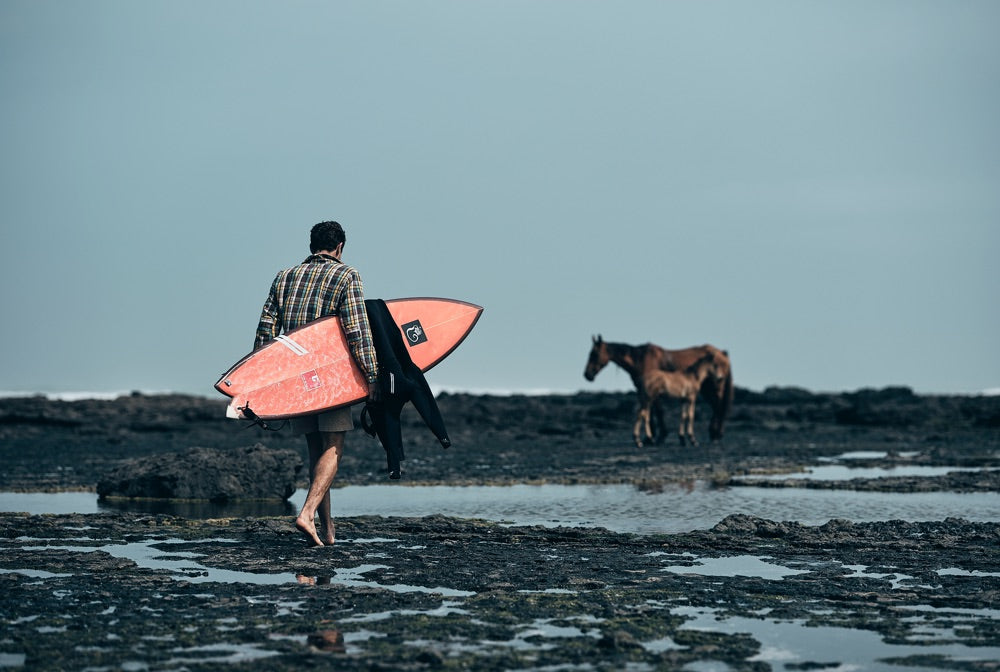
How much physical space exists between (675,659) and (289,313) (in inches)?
179

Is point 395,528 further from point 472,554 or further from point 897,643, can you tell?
point 897,643

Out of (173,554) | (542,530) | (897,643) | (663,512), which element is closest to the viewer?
(897,643)

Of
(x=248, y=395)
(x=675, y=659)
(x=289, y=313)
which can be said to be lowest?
(x=675, y=659)

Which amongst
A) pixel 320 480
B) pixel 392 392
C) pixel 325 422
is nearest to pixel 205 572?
pixel 320 480

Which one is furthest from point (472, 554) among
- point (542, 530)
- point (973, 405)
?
point (973, 405)

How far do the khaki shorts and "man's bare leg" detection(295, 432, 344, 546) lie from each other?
0.08m

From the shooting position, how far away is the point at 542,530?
9453 millimetres

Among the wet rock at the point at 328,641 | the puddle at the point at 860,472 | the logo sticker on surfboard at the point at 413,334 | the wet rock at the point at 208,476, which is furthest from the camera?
the puddle at the point at 860,472

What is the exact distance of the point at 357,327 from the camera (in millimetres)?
8453

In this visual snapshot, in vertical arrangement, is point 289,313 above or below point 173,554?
above

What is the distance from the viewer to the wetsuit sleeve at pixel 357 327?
8.45 meters

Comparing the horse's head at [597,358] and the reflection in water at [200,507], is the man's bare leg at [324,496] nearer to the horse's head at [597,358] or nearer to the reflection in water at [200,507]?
the reflection in water at [200,507]

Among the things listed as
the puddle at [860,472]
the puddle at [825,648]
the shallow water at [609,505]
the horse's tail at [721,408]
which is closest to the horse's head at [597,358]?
the horse's tail at [721,408]

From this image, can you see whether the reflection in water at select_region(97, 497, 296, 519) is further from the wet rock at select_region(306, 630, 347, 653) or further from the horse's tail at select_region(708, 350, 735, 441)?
the horse's tail at select_region(708, 350, 735, 441)
